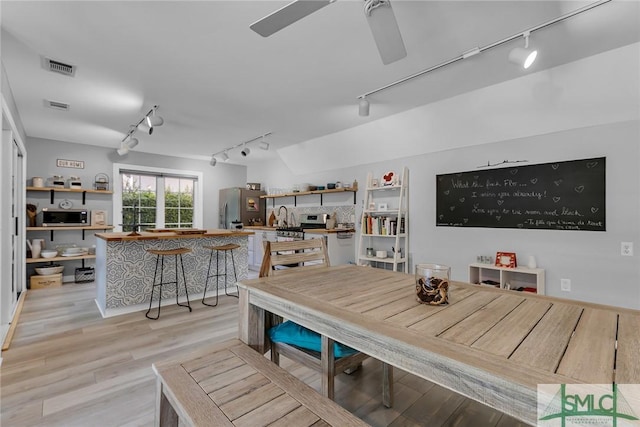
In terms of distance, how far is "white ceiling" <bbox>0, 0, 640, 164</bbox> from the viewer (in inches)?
78.5

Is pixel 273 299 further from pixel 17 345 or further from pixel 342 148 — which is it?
pixel 342 148

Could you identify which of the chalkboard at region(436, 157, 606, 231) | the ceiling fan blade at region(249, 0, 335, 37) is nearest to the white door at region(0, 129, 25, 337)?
the ceiling fan blade at region(249, 0, 335, 37)

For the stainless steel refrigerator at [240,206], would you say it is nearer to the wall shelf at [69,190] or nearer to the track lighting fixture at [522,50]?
the wall shelf at [69,190]

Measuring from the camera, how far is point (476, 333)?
0.96 meters

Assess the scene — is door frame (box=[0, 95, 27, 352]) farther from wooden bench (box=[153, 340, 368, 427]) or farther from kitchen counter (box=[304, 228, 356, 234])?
kitchen counter (box=[304, 228, 356, 234])

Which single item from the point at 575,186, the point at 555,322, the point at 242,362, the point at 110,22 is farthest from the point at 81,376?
the point at 575,186

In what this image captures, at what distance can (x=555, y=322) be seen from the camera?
Answer: 1061 mm

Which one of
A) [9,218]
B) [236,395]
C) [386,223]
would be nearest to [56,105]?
[9,218]

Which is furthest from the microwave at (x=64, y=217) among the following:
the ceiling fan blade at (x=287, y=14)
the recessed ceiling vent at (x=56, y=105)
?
the ceiling fan blade at (x=287, y=14)

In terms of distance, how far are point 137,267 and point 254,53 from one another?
113 inches

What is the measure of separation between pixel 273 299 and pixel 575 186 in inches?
134

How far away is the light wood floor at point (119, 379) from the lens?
175cm

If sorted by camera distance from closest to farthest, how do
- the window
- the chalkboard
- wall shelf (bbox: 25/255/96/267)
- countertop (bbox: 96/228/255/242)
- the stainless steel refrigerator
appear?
the chalkboard
countertop (bbox: 96/228/255/242)
wall shelf (bbox: 25/255/96/267)
the window
the stainless steel refrigerator

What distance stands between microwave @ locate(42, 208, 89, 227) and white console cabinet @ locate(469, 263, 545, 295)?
6.32m
